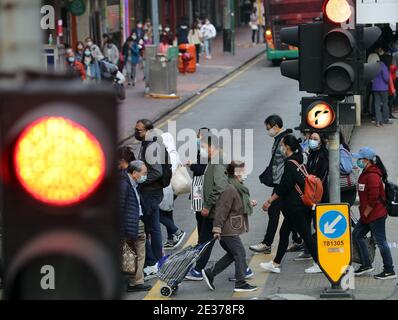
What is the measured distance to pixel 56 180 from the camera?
2.73m

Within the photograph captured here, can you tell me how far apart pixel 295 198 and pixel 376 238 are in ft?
3.43

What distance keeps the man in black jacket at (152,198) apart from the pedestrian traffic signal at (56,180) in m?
10.2

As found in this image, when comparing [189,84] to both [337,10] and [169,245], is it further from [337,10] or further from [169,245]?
[337,10]

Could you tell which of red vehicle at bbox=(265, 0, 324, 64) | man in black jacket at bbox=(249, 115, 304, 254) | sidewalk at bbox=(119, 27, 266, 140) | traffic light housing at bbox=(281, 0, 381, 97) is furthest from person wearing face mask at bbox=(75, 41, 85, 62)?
traffic light housing at bbox=(281, 0, 381, 97)

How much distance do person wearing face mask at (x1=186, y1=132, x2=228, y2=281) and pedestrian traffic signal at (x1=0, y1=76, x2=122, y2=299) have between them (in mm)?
9520

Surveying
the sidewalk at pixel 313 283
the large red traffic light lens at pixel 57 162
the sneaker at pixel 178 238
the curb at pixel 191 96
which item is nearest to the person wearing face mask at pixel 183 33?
the curb at pixel 191 96

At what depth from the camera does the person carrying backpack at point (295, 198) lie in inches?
495

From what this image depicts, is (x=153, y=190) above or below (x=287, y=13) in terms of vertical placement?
below

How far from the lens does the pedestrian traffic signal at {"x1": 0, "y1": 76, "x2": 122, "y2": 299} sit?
2652mm

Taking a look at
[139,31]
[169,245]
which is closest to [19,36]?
[169,245]

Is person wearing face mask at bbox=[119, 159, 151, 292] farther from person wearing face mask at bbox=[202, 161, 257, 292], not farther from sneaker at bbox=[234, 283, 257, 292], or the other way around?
sneaker at bbox=[234, 283, 257, 292]

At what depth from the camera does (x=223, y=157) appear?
12.9 meters
